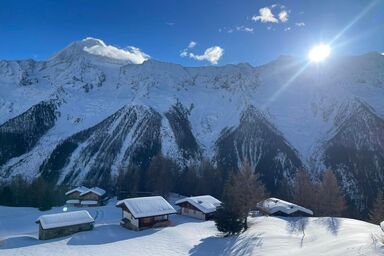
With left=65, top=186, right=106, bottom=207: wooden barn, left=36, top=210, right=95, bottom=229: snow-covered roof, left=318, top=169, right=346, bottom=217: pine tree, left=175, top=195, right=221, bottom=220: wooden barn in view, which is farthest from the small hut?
left=318, top=169, right=346, bottom=217: pine tree

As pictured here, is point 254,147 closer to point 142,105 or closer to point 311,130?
point 311,130

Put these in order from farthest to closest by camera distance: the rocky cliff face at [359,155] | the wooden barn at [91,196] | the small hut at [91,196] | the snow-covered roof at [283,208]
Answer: the rocky cliff face at [359,155] < the wooden barn at [91,196] < the small hut at [91,196] < the snow-covered roof at [283,208]

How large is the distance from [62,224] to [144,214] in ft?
38.2

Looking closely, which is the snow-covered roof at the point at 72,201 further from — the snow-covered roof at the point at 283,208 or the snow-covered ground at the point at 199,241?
the snow-covered roof at the point at 283,208

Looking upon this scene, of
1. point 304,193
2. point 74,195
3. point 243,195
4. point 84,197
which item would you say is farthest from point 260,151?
point 243,195

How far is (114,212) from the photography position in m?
75.1

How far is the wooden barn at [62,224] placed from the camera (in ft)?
162

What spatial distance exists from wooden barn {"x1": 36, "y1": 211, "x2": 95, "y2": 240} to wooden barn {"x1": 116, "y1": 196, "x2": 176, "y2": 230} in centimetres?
587

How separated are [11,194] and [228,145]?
3455 inches

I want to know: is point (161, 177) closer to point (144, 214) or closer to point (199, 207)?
point (199, 207)

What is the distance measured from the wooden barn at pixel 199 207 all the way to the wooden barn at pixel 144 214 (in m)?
7.28

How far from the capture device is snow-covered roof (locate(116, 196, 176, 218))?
54.4 m

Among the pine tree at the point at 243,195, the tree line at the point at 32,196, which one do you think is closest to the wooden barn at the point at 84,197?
the tree line at the point at 32,196

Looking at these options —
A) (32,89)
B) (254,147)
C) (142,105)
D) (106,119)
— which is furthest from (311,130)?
(32,89)
